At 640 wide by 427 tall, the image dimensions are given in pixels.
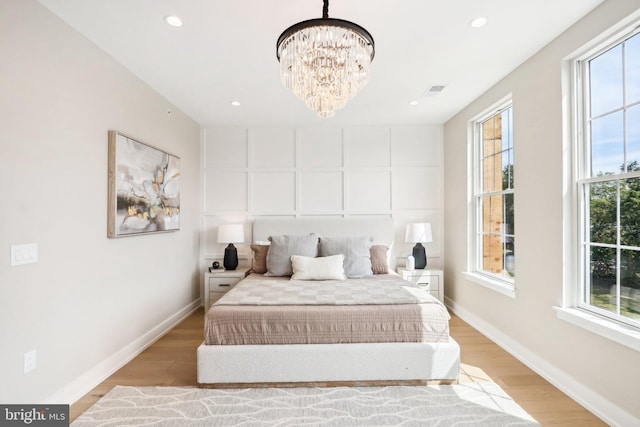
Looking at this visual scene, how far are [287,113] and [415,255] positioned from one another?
2475mm

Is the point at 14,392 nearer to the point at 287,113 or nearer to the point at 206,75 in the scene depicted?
the point at 206,75

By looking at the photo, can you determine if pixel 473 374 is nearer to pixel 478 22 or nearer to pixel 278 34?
pixel 478 22

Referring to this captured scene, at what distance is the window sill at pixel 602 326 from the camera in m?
1.86

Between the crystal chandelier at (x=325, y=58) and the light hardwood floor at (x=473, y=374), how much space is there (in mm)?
2274

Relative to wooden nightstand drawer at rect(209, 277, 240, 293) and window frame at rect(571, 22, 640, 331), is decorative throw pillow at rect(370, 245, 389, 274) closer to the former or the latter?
wooden nightstand drawer at rect(209, 277, 240, 293)

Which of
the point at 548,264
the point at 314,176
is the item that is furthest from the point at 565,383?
the point at 314,176

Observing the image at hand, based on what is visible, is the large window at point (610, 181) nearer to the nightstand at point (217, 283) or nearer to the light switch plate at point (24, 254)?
the nightstand at point (217, 283)

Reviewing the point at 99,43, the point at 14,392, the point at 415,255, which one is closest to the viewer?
the point at 14,392

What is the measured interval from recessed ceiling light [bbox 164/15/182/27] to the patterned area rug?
256 centimetres

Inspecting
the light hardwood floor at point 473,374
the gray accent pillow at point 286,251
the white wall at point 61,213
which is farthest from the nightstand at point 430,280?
the white wall at point 61,213

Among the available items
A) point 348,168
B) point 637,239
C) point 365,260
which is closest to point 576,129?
point 637,239

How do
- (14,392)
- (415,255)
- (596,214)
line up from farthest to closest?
(415,255) → (596,214) → (14,392)

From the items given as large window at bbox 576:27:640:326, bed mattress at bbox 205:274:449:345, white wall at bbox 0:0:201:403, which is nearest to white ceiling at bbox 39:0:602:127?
white wall at bbox 0:0:201:403

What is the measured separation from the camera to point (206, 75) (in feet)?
9.96
